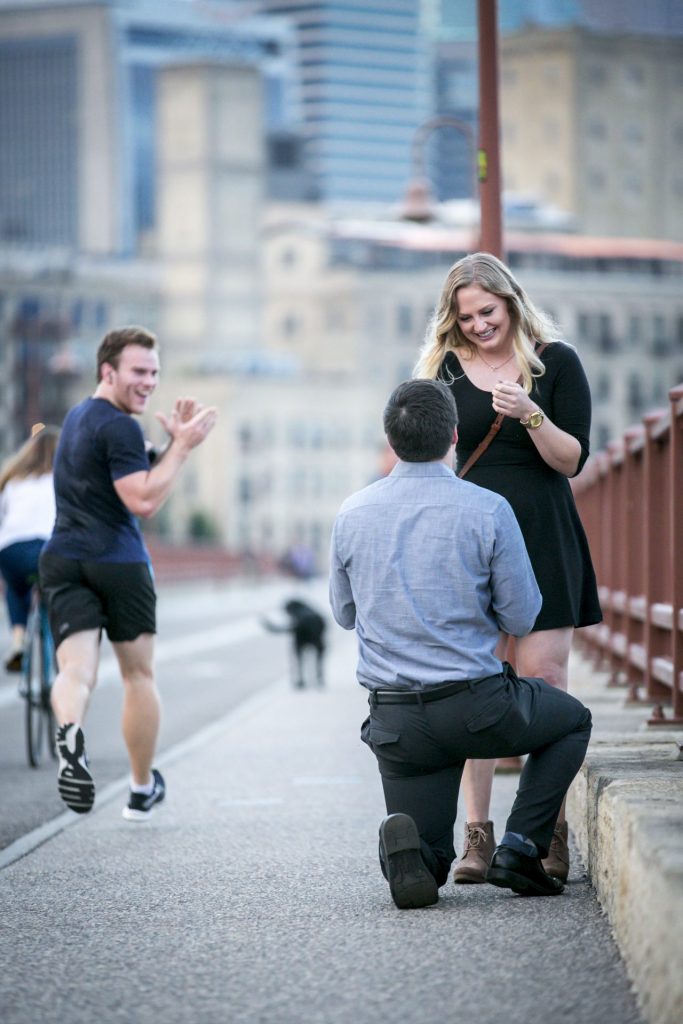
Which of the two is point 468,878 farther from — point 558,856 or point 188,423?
point 188,423

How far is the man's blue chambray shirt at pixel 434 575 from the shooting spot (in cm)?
494

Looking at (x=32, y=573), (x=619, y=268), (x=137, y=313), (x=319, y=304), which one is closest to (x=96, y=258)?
(x=137, y=313)

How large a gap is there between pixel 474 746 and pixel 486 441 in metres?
0.92

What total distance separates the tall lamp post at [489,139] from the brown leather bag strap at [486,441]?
3.64 meters

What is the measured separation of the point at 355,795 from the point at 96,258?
471 ft

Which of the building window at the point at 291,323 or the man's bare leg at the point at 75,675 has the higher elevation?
the man's bare leg at the point at 75,675

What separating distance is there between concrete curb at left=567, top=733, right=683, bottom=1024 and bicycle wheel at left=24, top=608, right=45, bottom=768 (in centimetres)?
415

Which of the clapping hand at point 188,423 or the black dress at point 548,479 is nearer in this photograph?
the black dress at point 548,479

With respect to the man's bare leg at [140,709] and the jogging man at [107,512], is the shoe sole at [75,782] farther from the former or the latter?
the man's bare leg at [140,709]

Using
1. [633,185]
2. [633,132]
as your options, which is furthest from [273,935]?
[633,132]

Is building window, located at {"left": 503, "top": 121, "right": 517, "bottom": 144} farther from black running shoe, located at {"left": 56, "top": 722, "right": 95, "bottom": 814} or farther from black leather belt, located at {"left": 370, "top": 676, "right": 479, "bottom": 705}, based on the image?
black leather belt, located at {"left": 370, "top": 676, "right": 479, "bottom": 705}

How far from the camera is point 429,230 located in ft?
465

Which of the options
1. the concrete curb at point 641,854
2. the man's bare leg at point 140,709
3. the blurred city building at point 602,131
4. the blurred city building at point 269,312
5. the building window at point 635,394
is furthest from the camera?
the blurred city building at point 602,131

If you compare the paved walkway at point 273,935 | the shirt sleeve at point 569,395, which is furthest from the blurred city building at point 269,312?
the shirt sleeve at point 569,395
